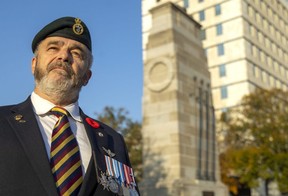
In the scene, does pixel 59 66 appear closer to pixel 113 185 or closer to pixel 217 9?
pixel 113 185

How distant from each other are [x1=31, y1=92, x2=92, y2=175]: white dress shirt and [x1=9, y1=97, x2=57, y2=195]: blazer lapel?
0.24ft

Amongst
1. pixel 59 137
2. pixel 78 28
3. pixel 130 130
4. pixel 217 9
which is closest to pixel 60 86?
pixel 59 137

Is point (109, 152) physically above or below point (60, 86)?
below

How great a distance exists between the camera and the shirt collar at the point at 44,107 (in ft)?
8.73

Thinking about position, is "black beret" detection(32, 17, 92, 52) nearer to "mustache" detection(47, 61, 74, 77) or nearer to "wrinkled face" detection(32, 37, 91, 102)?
"wrinkled face" detection(32, 37, 91, 102)

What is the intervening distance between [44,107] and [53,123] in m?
0.13

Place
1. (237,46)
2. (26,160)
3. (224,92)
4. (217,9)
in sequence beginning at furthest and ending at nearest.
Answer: (217,9) → (237,46) → (224,92) → (26,160)

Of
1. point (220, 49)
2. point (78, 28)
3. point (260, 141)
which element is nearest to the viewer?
point (78, 28)

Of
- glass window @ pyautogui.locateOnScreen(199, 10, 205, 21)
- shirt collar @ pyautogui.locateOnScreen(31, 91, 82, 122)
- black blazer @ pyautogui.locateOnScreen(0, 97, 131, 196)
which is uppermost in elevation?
glass window @ pyautogui.locateOnScreen(199, 10, 205, 21)

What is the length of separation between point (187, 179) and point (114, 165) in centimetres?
1253

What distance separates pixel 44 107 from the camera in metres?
2.67

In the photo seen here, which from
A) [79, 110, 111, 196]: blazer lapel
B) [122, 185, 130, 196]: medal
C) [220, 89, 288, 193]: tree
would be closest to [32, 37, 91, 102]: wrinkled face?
[79, 110, 111, 196]: blazer lapel

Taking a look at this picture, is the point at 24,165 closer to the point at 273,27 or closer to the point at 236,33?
the point at 236,33

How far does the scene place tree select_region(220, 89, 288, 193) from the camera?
29.7 metres
